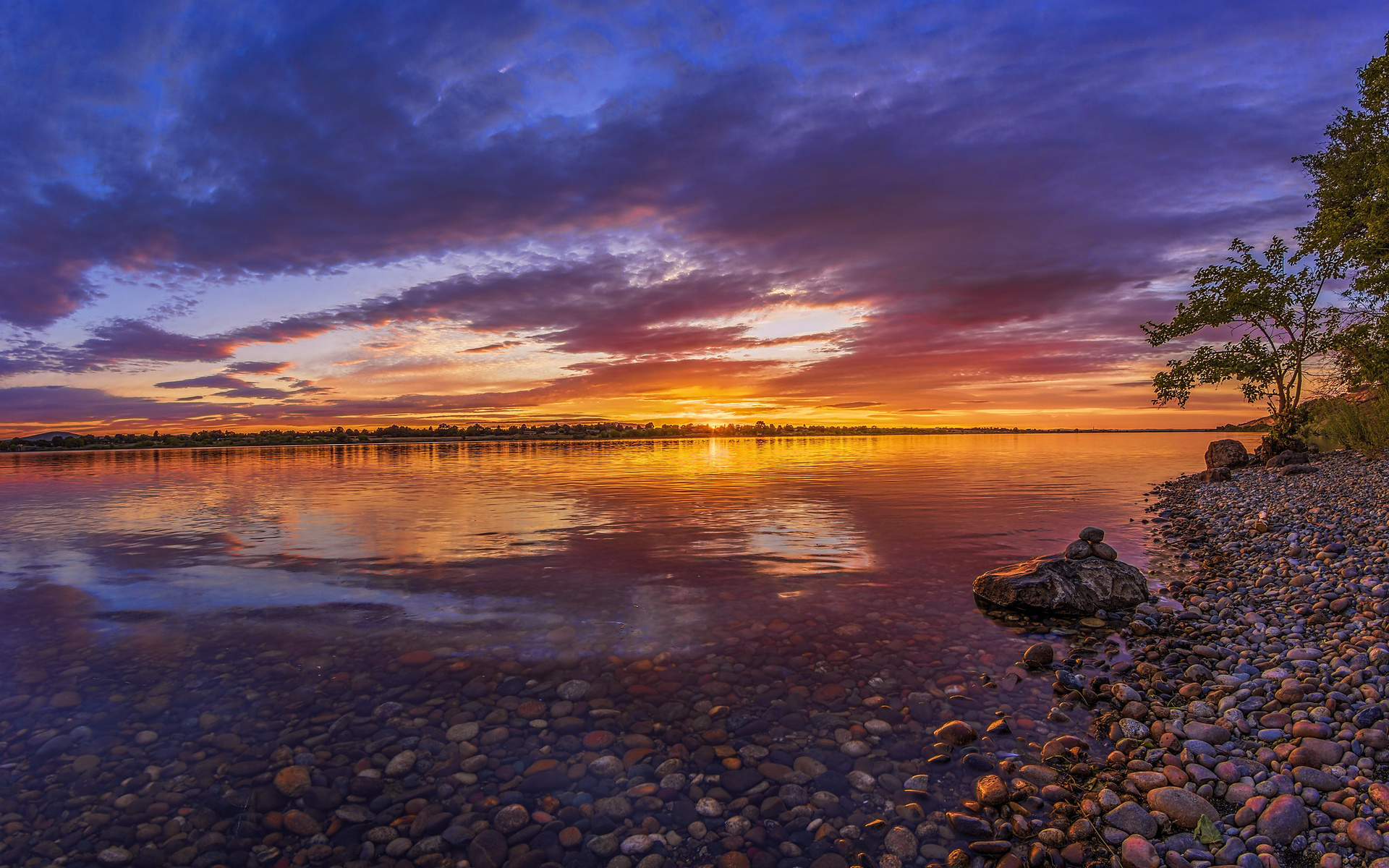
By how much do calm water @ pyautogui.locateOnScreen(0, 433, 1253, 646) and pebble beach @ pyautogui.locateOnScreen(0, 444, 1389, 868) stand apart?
1676 millimetres

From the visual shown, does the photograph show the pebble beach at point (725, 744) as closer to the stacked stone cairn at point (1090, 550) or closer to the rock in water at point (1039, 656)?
the rock in water at point (1039, 656)

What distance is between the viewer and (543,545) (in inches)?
728

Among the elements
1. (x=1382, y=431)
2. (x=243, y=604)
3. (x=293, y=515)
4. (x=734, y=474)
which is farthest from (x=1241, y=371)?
(x=293, y=515)

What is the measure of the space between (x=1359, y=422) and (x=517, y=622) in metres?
42.7

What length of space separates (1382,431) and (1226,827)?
36.6 metres

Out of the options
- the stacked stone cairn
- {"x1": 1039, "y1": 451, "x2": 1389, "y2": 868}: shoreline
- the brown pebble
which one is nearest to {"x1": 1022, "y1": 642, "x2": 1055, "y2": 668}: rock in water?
{"x1": 1039, "y1": 451, "x2": 1389, "y2": 868}: shoreline

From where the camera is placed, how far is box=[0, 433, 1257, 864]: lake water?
7359 mm

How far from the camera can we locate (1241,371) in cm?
3462

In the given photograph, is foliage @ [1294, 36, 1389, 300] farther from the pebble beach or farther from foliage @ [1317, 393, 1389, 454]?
the pebble beach

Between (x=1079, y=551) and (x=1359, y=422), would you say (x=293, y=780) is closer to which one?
(x=1079, y=551)

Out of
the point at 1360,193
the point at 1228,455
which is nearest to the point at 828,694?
the point at 1360,193

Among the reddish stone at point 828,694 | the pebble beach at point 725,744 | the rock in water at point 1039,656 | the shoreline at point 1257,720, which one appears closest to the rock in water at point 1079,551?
the shoreline at point 1257,720

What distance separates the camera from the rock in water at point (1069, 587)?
1143cm

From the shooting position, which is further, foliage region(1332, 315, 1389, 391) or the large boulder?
the large boulder
